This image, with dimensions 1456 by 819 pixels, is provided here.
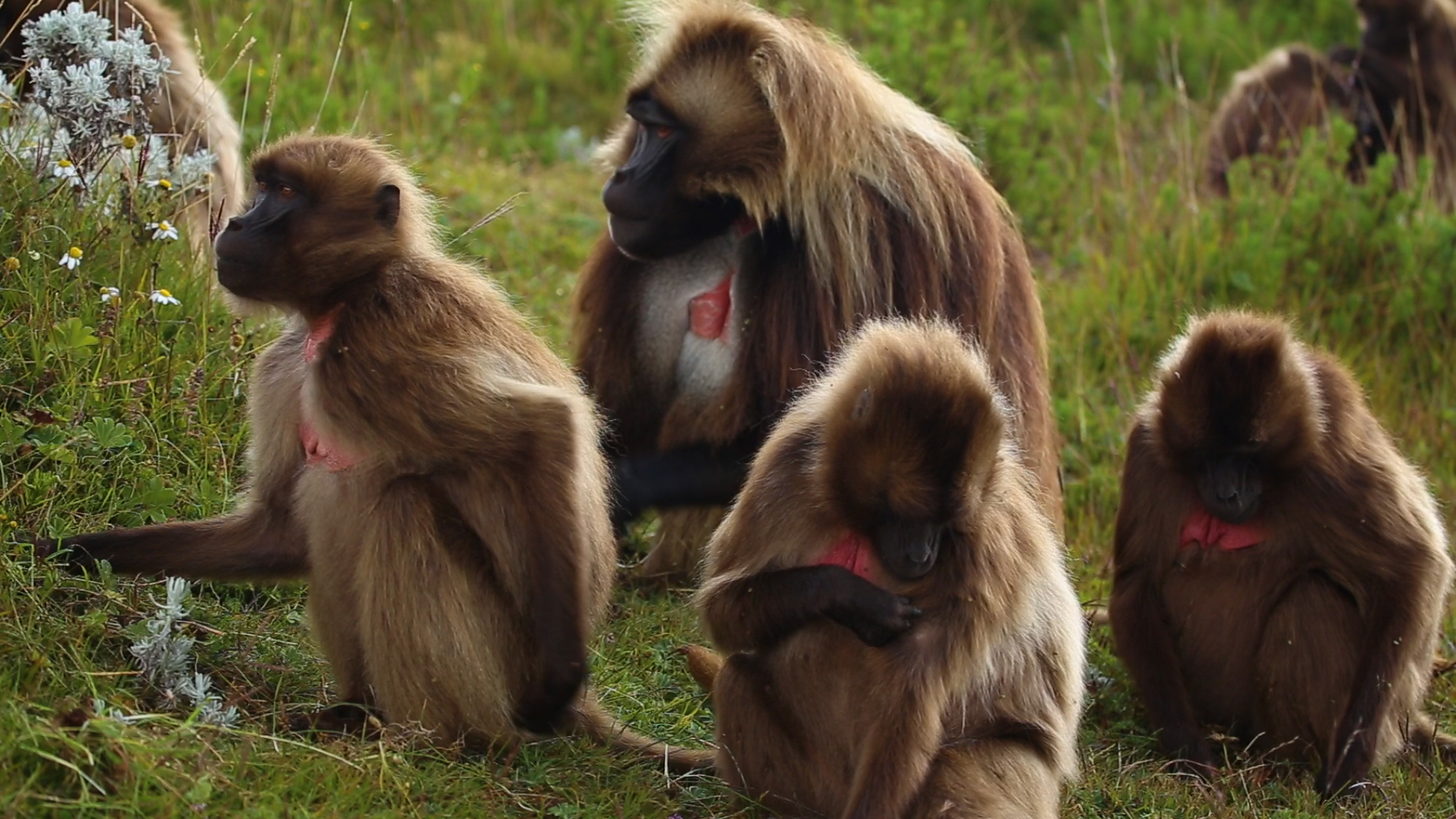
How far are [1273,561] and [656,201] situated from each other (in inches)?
75.2

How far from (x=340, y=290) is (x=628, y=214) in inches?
50.4

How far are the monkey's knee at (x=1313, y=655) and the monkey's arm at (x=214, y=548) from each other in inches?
98.9

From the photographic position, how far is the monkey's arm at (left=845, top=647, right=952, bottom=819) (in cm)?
363

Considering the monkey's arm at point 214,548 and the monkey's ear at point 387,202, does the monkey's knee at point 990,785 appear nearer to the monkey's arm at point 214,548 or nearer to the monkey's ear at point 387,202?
the monkey's arm at point 214,548

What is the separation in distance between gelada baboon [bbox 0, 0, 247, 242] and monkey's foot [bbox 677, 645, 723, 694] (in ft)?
7.09

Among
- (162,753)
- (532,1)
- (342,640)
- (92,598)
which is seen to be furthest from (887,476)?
(532,1)

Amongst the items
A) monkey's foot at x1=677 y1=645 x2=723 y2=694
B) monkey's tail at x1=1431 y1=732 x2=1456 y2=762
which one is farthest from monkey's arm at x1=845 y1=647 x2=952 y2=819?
monkey's tail at x1=1431 y1=732 x2=1456 y2=762

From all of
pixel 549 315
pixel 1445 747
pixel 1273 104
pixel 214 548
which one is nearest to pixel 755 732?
pixel 214 548

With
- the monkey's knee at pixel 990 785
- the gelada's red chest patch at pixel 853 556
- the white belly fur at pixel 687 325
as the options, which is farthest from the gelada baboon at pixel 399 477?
the white belly fur at pixel 687 325

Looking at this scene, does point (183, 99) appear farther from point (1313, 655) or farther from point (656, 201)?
point (1313, 655)

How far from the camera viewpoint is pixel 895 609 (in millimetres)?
3740

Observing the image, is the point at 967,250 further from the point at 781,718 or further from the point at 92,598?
the point at 92,598

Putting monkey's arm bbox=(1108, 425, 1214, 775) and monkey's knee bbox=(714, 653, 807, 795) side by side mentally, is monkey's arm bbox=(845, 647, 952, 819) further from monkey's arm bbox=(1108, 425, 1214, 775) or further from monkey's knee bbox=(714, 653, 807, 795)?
monkey's arm bbox=(1108, 425, 1214, 775)

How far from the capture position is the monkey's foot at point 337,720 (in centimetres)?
389
